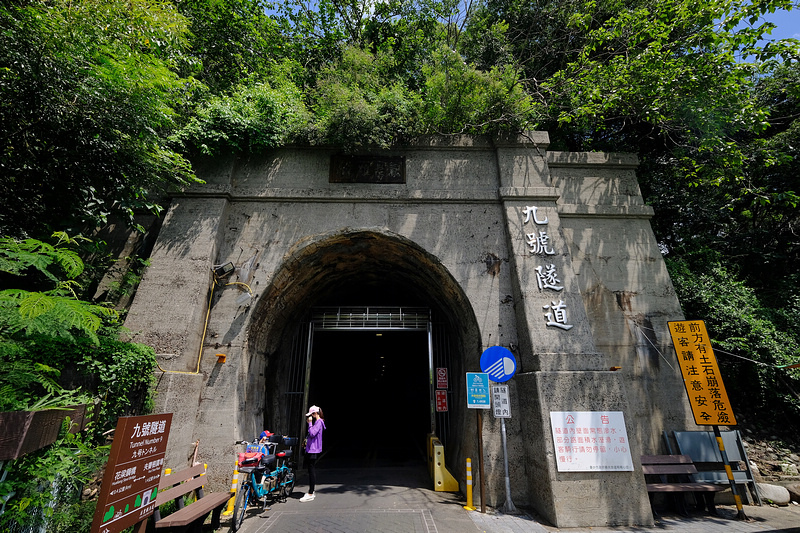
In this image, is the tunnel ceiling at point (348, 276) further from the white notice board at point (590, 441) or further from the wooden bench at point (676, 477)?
the wooden bench at point (676, 477)

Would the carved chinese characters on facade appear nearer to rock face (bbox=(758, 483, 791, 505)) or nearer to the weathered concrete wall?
the weathered concrete wall

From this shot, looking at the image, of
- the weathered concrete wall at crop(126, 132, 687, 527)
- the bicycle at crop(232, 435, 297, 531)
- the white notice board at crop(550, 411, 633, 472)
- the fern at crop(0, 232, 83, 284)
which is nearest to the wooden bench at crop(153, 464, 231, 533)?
the bicycle at crop(232, 435, 297, 531)

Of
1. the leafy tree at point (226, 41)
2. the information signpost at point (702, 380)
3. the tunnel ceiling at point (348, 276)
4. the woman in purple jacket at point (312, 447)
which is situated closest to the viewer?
the information signpost at point (702, 380)

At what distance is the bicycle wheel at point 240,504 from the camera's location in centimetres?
497

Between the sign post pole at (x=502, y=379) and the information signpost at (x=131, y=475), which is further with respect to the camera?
the sign post pole at (x=502, y=379)

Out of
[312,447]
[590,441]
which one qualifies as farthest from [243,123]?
[590,441]

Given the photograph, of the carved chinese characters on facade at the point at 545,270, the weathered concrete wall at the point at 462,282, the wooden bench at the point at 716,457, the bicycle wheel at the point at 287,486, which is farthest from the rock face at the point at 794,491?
the bicycle wheel at the point at 287,486

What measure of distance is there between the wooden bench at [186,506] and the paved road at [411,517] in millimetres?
571

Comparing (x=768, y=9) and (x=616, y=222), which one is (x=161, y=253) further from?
(x=768, y=9)

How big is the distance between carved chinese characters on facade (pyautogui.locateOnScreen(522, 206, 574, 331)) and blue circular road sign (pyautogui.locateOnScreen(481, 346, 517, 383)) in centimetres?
124

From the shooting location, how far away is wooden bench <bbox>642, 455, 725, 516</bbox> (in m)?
5.96

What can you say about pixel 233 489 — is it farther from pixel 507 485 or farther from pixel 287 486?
pixel 507 485

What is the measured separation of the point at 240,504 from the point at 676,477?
7873 millimetres

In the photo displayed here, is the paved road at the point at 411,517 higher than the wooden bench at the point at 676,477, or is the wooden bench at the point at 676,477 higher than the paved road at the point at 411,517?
the wooden bench at the point at 676,477
